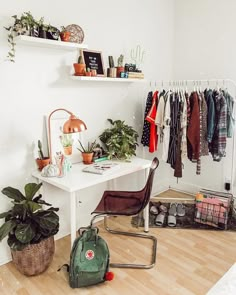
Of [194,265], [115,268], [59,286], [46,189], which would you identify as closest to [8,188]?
[46,189]

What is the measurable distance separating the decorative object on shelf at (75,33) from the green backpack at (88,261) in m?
1.65

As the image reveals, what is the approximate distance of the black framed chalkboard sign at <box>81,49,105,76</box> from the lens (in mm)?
2674

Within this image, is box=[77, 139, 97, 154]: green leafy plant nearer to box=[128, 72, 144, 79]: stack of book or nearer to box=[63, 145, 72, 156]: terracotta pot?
box=[63, 145, 72, 156]: terracotta pot

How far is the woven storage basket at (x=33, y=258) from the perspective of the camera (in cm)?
209

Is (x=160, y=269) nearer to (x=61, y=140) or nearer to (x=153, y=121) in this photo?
(x=61, y=140)

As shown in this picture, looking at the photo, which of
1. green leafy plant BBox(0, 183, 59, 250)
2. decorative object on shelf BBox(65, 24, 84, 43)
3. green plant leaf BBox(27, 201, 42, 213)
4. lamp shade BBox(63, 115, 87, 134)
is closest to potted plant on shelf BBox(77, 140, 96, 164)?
lamp shade BBox(63, 115, 87, 134)

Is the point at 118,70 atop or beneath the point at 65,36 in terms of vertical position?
beneath

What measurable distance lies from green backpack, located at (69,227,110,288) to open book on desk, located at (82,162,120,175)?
20.7 inches

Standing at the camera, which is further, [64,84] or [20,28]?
[64,84]

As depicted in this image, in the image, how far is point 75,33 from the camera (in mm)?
2461

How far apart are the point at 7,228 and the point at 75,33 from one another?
1737 millimetres

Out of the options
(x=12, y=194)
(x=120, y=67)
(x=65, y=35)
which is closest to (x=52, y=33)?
(x=65, y=35)

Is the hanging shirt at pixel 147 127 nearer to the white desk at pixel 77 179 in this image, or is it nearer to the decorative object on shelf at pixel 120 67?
the decorative object on shelf at pixel 120 67

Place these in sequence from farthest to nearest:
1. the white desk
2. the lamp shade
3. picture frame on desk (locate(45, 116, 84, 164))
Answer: picture frame on desk (locate(45, 116, 84, 164)) < the lamp shade < the white desk
